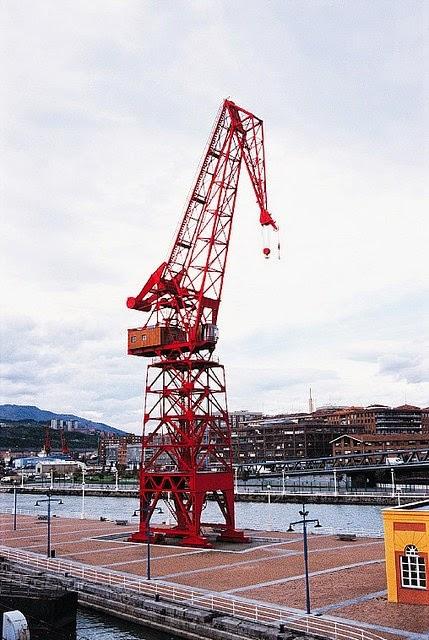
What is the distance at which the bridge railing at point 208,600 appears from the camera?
22.8 metres

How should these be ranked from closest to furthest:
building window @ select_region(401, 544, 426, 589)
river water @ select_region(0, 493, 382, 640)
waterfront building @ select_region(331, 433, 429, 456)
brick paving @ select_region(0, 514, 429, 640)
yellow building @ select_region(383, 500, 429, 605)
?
brick paving @ select_region(0, 514, 429, 640) < yellow building @ select_region(383, 500, 429, 605) < building window @ select_region(401, 544, 426, 589) < river water @ select_region(0, 493, 382, 640) < waterfront building @ select_region(331, 433, 429, 456)

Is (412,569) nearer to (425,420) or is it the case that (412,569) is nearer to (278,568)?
(278,568)

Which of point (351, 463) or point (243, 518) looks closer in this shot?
point (243, 518)

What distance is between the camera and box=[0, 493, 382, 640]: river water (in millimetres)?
28139

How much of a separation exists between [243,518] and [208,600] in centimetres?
5476

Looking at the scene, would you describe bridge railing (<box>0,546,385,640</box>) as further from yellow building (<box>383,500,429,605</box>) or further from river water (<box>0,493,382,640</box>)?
yellow building (<box>383,500,429,605</box>)

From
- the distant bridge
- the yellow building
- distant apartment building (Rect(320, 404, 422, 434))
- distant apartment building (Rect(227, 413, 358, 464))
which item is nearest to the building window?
the yellow building

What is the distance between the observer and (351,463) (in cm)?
13712

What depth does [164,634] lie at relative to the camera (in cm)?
2714

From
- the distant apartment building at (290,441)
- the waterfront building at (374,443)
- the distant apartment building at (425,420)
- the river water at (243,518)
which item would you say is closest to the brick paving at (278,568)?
the river water at (243,518)

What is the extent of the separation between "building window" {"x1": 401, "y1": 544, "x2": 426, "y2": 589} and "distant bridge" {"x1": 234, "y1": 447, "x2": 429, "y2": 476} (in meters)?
73.0

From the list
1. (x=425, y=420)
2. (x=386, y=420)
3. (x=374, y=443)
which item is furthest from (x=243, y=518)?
(x=425, y=420)

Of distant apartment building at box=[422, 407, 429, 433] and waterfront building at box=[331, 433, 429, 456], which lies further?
distant apartment building at box=[422, 407, 429, 433]

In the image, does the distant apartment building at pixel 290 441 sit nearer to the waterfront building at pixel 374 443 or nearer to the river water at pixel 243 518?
the waterfront building at pixel 374 443
